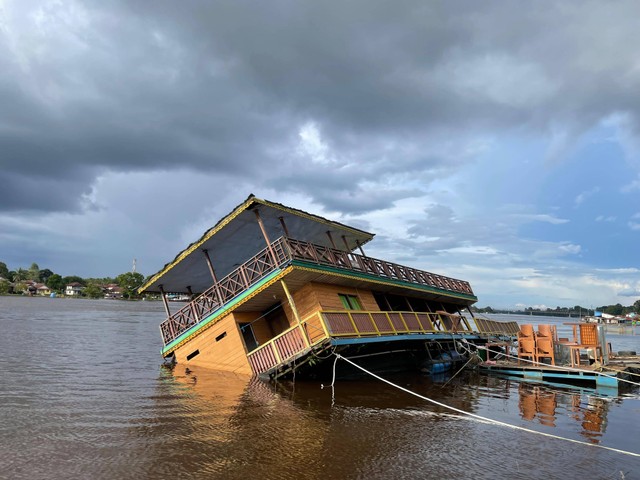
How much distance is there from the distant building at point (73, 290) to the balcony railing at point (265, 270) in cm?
15061

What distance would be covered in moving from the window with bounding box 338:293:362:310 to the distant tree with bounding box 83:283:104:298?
145 m

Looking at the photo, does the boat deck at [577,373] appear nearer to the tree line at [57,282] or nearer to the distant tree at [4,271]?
the tree line at [57,282]

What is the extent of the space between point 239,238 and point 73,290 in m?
157

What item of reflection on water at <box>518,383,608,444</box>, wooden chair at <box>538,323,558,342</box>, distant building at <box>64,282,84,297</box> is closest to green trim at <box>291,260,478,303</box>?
wooden chair at <box>538,323,558,342</box>

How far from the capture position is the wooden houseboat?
1552 centimetres

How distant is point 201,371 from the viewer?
1872cm

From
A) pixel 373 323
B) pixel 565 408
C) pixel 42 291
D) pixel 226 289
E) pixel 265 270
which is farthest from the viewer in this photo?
pixel 42 291

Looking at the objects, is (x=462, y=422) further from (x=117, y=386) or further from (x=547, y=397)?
(x=117, y=386)

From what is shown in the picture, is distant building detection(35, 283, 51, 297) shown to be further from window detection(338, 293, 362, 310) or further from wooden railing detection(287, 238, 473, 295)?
window detection(338, 293, 362, 310)

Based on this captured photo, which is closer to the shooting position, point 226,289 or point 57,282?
point 226,289

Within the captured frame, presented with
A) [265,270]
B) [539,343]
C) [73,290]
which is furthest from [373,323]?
[73,290]

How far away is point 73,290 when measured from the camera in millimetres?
149750

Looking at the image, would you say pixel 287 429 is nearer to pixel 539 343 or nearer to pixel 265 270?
pixel 265 270

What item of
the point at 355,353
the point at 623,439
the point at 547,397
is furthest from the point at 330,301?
the point at 623,439
